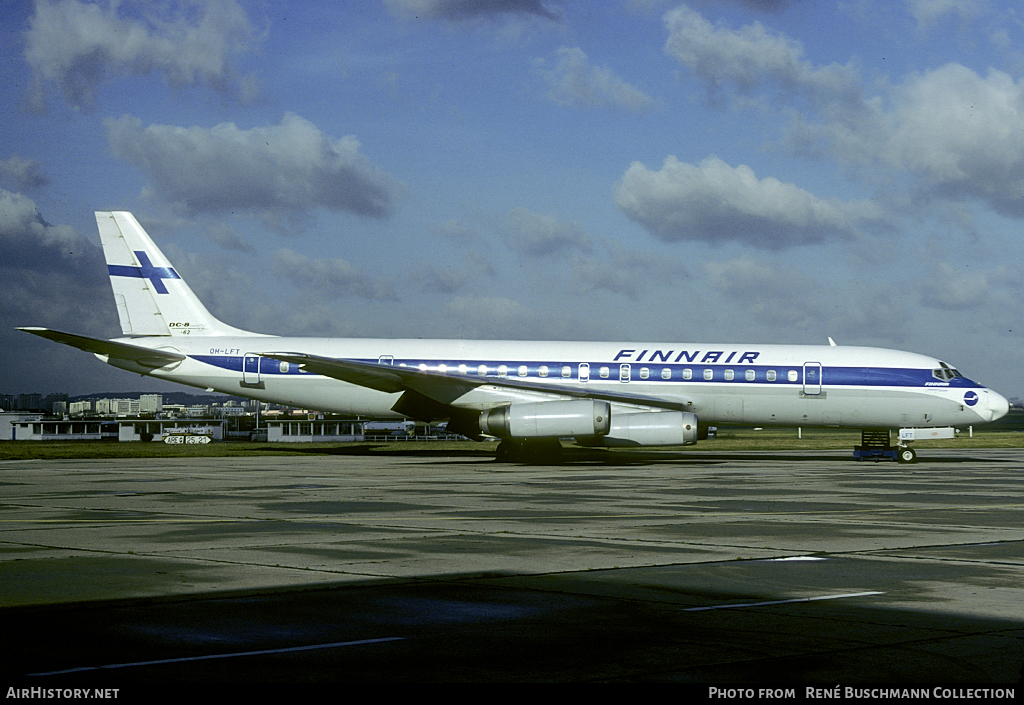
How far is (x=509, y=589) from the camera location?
7.52 metres

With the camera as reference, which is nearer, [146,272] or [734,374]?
[734,374]

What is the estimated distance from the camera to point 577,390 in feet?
95.3

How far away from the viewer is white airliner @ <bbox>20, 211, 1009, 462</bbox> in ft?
94.8

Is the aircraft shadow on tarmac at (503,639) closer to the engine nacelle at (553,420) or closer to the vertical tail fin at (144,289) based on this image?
the engine nacelle at (553,420)

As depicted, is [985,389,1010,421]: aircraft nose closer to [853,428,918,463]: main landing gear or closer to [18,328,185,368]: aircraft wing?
[853,428,918,463]: main landing gear

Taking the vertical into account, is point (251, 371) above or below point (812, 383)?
above

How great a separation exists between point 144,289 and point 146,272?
0.59m

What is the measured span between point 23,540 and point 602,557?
588 cm

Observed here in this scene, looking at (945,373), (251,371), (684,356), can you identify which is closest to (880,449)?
(945,373)

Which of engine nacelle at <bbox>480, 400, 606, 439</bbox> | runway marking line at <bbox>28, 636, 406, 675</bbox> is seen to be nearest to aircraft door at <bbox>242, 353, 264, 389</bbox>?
engine nacelle at <bbox>480, 400, 606, 439</bbox>

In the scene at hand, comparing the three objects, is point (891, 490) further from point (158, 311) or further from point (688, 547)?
point (158, 311)

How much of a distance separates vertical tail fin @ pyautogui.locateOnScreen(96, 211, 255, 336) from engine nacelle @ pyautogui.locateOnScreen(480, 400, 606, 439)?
11.0 meters

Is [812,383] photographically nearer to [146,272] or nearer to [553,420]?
[553,420]

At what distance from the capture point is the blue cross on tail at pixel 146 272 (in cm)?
3309
